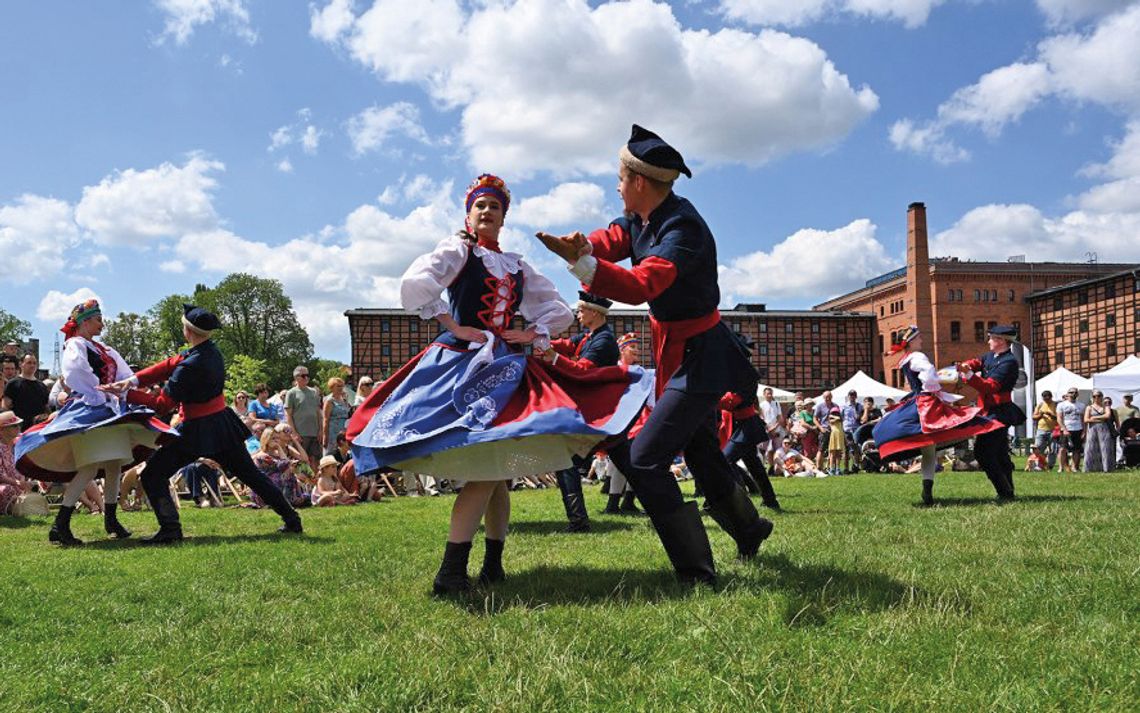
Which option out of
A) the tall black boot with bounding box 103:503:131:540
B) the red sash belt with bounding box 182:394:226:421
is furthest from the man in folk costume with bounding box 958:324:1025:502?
the tall black boot with bounding box 103:503:131:540

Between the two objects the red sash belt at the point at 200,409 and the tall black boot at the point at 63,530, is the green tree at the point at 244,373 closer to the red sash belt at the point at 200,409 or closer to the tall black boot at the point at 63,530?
the tall black boot at the point at 63,530

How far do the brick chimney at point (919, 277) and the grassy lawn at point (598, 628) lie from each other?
7816 cm

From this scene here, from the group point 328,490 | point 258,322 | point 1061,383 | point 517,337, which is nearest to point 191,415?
point 517,337

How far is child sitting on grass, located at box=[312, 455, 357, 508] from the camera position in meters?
12.6

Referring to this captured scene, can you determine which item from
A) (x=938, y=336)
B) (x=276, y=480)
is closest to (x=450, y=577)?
(x=276, y=480)

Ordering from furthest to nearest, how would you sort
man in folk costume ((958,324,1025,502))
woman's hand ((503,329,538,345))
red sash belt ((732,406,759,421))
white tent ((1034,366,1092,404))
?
white tent ((1034,366,1092,404)) → man in folk costume ((958,324,1025,502)) → red sash belt ((732,406,759,421)) → woman's hand ((503,329,538,345))

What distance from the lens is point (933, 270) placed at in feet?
261

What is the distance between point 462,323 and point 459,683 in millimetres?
2336

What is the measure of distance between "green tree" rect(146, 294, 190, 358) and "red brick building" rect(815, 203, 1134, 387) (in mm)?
63878

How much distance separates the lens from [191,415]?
292 inches

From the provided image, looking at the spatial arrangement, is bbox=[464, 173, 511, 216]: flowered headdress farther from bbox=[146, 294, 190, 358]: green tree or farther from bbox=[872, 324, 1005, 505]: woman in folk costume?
bbox=[146, 294, 190, 358]: green tree

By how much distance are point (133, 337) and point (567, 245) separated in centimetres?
9075

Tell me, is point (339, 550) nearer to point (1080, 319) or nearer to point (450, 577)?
point (450, 577)

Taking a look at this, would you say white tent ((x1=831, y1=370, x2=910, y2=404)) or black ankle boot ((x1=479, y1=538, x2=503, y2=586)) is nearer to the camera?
black ankle boot ((x1=479, y1=538, x2=503, y2=586))
